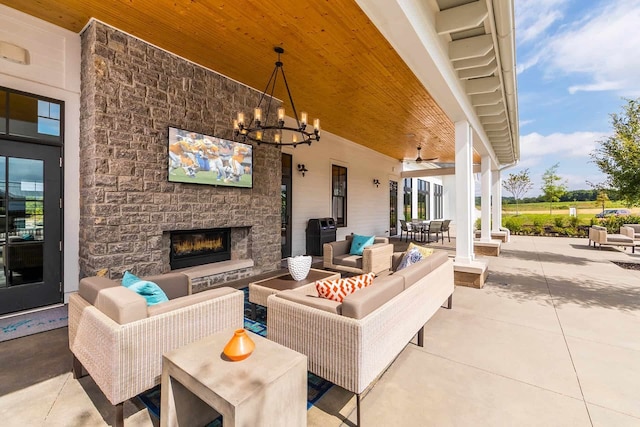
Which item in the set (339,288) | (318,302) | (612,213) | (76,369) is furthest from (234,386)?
(612,213)

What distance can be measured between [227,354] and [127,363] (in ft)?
2.28

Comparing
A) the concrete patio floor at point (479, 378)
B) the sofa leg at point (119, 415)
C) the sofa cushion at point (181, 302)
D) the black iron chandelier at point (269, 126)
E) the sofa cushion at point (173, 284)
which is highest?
the black iron chandelier at point (269, 126)

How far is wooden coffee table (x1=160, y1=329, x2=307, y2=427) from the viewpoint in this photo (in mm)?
1167

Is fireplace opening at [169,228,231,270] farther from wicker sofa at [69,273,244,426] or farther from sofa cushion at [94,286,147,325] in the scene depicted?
sofa cushion at [94,286,147,325]

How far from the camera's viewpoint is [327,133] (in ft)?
26.0

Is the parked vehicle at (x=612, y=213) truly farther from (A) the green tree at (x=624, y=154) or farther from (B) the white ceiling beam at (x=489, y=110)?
(B) the white ceiling beam at (x=489, y=110)

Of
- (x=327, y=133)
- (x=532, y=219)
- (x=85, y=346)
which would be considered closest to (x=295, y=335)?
(x=85, y=346)

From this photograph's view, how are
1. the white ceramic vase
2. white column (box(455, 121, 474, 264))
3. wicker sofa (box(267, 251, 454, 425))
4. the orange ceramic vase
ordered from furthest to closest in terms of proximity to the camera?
white column (box(455, 121, 474, 264))
the white ceramic vase
wicker sofa (box(267, 251, 454, 425))
the orange ceramic vase

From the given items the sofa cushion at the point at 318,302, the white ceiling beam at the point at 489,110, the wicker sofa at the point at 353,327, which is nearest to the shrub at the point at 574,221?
the white ceiling beam at the point at 489,110

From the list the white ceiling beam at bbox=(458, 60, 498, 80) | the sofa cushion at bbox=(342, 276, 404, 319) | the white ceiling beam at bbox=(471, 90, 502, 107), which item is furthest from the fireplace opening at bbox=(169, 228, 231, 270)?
the white ceiling beam at bbox=(471, 90, 502, 107)

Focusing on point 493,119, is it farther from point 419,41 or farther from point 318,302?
point 318,302

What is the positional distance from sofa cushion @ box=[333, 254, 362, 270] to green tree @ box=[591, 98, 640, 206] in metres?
6.60

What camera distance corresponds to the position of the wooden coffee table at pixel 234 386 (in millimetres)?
1167

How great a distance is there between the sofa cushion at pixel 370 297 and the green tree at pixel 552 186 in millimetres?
19323
